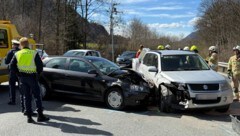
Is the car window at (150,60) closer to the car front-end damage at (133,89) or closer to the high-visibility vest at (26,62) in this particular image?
the car front-end damage at (133,89)

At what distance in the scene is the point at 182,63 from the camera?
35.7 feet

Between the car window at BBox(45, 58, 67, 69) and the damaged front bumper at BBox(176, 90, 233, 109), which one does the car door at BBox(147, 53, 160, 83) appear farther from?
the car window at BBox(45, 58, 67, 69)

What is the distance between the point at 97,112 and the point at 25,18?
4325 cm

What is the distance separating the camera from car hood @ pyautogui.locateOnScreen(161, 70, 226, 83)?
30.6 feet

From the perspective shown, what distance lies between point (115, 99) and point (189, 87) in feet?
6.65

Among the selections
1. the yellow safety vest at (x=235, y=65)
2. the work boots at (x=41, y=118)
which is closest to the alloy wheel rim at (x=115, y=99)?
the work boots at (x=41, y=118)

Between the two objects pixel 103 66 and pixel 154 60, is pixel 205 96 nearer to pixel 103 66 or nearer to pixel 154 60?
pixel 154 60

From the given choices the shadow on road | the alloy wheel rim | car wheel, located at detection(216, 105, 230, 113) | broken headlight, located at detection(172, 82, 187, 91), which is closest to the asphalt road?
the shadow on road

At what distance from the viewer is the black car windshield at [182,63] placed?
35.1ft

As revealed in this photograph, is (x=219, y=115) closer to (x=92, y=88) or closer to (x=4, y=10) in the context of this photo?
(x=92, y=88)

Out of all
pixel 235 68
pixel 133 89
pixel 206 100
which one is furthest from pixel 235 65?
pixel 133 89

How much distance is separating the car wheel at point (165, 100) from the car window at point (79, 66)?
224 cm

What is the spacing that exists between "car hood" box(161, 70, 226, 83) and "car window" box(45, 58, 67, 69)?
308 centimetres

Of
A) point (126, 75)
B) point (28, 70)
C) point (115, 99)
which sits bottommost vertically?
point (115, 99)
